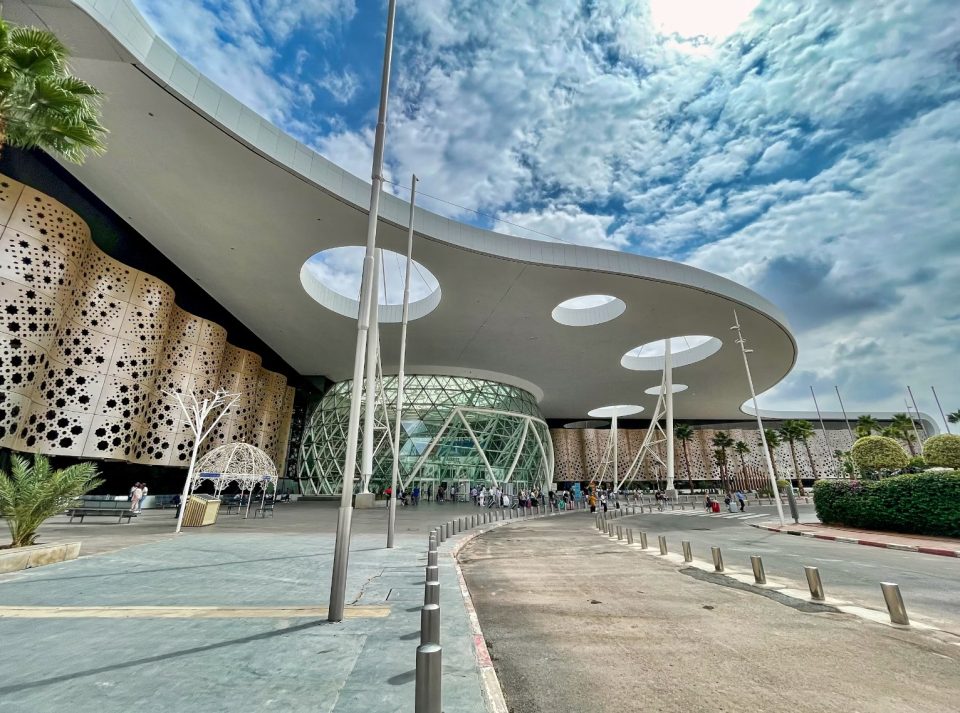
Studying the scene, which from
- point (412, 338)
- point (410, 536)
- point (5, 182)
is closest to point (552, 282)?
point (412, 338)

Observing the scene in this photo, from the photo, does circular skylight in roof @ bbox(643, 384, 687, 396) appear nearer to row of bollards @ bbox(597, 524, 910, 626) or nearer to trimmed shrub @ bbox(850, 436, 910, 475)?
trimmed shrub @ bbox(850, 436, 910, 475)

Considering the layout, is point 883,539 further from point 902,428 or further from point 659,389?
point 902,428

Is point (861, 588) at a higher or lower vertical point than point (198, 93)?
lower

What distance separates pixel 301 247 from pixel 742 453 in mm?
60011

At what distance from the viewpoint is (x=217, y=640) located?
3.75 m

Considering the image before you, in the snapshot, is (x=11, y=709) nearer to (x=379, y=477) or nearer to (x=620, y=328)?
(x=620, y=328)

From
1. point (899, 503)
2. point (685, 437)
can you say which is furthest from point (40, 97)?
point (685, 437)

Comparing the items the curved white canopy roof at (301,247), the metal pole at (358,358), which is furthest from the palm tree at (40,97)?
the curved white canopy roof at (301,247)

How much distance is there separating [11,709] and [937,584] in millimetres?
11681

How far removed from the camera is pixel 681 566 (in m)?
8.80

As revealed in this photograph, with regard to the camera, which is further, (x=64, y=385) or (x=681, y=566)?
(x=64, y=385)

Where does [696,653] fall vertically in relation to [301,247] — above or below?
below

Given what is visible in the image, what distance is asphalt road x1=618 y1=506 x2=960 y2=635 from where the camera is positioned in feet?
19.3

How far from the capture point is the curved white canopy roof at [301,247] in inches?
487
